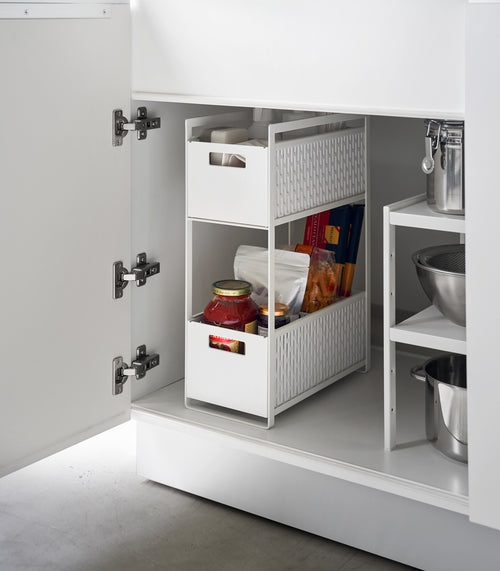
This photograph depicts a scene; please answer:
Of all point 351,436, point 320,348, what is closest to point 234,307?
point 320,348

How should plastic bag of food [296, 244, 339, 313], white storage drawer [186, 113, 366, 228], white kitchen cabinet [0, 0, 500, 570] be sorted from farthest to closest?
plastic bag of food [296, 244, 339, 313] → white storage drawer [186, 113, 366, 228] → white kitchen cabinet [0, 0, 500, 570]

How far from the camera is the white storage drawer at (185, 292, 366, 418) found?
1842mm

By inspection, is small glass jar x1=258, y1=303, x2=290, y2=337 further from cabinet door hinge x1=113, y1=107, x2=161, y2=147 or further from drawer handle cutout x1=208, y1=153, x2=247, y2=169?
cabinet door hinge x1=113, y1=107, x2=161, y2=147

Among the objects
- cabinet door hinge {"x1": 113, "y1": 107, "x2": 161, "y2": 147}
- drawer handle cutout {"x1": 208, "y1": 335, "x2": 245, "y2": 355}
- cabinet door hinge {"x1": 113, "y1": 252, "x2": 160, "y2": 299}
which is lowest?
drawer handle cutout {"x1": 208, "y1": 335, "x2": 245, "y2": 355}

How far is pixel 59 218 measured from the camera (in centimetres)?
164

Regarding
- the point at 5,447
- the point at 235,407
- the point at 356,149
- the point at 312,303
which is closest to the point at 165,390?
the point at 235,407

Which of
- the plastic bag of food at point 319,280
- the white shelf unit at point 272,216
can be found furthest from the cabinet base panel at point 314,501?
the plastic bag of food at point 319,280

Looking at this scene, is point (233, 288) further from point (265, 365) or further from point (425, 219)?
point (425, 219)

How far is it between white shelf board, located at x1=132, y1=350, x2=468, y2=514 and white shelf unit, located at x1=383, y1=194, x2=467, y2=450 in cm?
8

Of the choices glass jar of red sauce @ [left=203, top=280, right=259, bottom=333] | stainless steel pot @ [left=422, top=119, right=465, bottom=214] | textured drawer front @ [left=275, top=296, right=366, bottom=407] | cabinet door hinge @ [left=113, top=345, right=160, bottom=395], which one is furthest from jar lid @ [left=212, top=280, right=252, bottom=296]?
stainless steel pot @ [left=422, top=119, right=465, bottom=214]

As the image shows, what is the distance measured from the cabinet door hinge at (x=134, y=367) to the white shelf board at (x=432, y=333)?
0.59 meters

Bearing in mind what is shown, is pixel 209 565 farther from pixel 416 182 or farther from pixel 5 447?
pixel 416 182

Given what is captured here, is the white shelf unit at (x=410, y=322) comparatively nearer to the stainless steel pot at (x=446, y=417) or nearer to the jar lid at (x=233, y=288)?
the stainless steel pot at (x=446, y=417)

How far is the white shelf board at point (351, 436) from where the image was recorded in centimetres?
162
